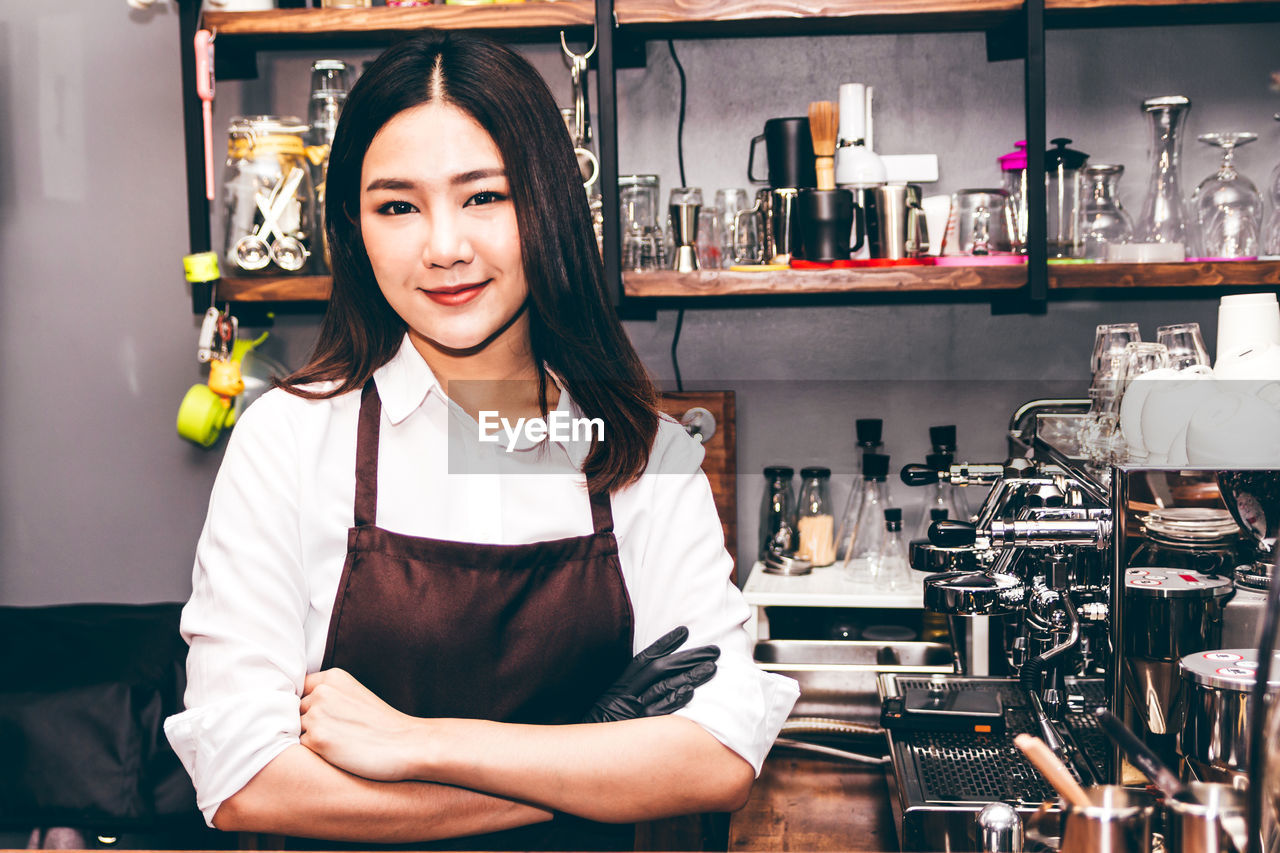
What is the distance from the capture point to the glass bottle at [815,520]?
6.69 feet

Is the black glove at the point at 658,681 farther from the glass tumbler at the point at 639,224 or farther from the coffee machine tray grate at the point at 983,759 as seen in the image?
the glass tumbler at the point at 639,224

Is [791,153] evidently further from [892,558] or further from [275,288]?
[275,288]

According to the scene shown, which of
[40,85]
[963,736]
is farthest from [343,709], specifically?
[40,85]

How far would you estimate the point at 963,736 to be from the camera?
1389 mm

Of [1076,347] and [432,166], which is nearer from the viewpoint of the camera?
[432,166]

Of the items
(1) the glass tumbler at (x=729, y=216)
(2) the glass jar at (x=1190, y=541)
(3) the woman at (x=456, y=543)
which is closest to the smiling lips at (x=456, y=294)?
(3) the woman at (x=456, y=543)

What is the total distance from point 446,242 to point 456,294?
62mm

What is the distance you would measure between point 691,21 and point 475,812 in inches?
53.7

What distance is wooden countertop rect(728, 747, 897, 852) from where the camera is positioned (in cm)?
136

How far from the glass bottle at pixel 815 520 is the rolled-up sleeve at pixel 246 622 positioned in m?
1.15

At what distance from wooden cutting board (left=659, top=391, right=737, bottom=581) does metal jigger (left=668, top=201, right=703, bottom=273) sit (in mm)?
317

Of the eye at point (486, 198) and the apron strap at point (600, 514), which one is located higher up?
the eye at point (486, 198)

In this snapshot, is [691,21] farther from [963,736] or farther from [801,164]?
[963,736]

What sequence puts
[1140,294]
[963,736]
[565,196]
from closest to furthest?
[565,196], [963,736], [1140,294]
